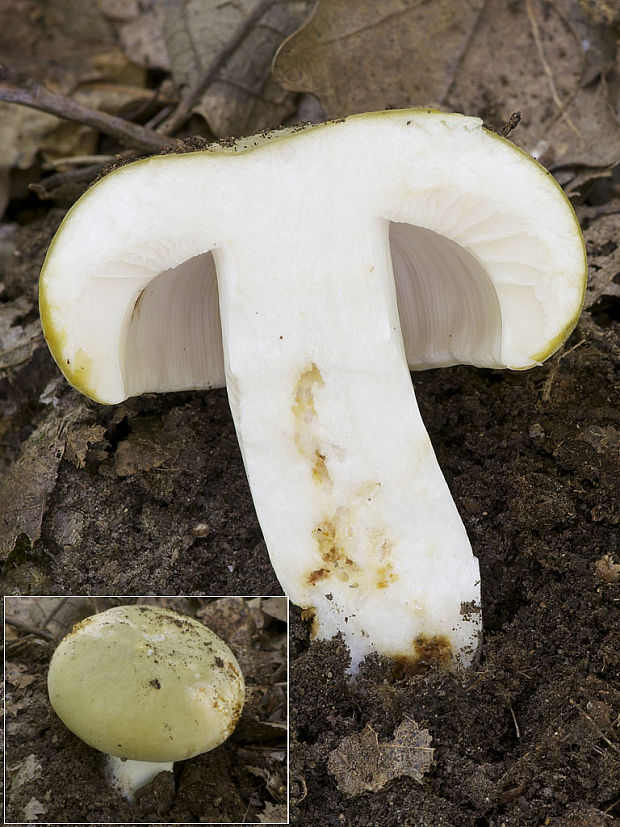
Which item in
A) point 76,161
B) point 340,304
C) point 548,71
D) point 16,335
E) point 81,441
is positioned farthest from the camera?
point 76,161

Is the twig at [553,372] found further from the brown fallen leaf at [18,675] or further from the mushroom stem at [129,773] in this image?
the brown fallen leaf at [18,675]

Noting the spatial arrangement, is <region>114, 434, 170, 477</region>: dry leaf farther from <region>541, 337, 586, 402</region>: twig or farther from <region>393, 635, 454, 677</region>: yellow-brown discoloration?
<region>541, 337, 586, 402</region>: twig

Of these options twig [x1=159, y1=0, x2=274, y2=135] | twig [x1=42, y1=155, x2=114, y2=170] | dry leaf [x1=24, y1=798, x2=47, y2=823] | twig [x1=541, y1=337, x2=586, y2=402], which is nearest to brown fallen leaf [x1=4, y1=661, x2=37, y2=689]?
dry leaf [x1=24, y1=798, x2=47, y2=823]

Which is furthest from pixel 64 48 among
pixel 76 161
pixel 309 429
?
pixel 309 429

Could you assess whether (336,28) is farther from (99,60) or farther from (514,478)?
(514,478)

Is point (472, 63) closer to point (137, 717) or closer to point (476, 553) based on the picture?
point (476, 553)

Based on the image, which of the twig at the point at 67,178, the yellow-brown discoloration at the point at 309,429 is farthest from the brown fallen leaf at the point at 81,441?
the twig at the point at 67,178
